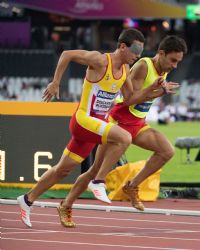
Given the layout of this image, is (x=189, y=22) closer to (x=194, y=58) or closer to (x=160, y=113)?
(x=194, y=58)

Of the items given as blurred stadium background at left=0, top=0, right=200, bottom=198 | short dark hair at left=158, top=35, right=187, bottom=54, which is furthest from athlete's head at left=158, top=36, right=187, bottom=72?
blurred stadium background at left=0, top=0, right=200, bottom=198

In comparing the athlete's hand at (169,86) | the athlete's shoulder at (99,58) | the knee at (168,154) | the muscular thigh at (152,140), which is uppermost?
the athlete's shoulder at (99,58)

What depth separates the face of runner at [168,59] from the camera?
10.9 metres

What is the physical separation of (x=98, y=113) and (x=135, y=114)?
0.85 meters

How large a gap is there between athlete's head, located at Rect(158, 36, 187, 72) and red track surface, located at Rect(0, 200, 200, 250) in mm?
1621

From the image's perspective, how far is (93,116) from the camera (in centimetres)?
1045

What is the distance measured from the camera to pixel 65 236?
9.78 m

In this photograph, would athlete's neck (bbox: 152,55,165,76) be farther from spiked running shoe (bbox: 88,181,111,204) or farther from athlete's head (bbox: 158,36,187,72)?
spiked running shoe (bbox: 88,181,111,204)

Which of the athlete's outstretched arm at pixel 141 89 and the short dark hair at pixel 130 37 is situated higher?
the short dark hair at pixel 130 37

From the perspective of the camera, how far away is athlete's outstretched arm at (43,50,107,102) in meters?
9.97

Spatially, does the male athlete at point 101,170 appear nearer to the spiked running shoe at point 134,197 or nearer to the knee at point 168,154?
the knee at point 168,154

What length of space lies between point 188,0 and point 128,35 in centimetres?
4238

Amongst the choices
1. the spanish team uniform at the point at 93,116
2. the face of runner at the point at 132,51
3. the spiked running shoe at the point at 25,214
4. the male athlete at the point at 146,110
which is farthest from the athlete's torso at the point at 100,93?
the spiked running shoe at the point at 25,214

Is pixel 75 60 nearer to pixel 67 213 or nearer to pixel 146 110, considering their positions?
pixel 146 110
